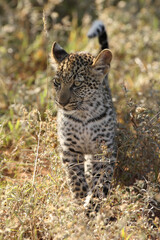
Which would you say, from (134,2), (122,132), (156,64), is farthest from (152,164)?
(134,2)

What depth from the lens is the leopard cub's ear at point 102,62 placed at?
4748 mm

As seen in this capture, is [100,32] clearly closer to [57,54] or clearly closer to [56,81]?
[57,54]

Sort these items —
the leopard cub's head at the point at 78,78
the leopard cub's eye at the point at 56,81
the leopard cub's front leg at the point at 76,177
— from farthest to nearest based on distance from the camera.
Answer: the leopard cub's front leg at the point at 76,177 → the leopard cub's eye at the point at 56,81 → the leopard cub's head at the point at 78,78

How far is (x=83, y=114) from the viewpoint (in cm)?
489

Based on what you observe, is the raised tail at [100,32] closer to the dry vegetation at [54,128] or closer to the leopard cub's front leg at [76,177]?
the dry vegetation at [54,128]

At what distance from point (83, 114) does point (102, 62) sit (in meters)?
0.65

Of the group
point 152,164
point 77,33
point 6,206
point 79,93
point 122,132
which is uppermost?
point 77,33

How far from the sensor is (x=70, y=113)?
188 inches

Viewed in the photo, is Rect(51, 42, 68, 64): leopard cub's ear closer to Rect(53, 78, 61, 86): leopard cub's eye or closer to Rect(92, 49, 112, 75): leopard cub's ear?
Rect(53, 78, 61, 86): leopard cub's eye

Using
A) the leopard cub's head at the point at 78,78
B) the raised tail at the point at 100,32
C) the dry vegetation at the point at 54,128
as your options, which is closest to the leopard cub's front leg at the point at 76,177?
the dry vegetation at the point at 54,128

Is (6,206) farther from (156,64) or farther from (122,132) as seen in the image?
(156,64)

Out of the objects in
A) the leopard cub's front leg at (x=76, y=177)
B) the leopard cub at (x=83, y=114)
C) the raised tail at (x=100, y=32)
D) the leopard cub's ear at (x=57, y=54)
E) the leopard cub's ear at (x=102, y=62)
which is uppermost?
the raised tail at (x=100, y=32)

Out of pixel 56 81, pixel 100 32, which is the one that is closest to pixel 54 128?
pixel 56 81

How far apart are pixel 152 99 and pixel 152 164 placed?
1.29 m
